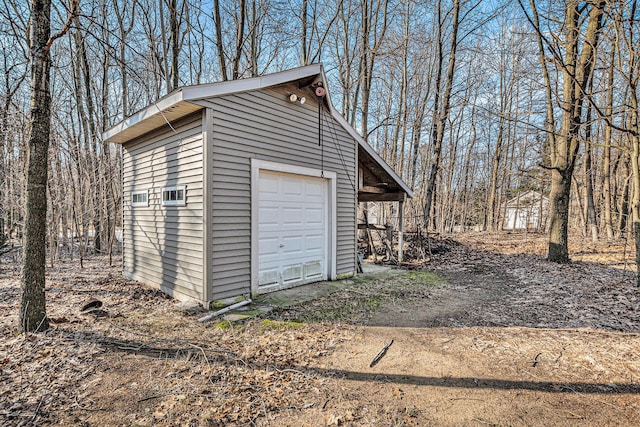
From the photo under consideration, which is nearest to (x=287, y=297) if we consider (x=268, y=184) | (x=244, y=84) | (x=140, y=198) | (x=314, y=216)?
(x=314, y=216)

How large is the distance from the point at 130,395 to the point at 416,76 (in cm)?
1798

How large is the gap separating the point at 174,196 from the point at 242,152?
148 centimetres

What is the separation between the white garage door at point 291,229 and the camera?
580 centimetres

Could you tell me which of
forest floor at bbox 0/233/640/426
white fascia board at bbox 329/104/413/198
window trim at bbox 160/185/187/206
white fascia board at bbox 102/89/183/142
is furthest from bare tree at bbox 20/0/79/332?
white fascia board at bbox 329/104/413/198

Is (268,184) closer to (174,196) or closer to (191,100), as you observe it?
(174,196)

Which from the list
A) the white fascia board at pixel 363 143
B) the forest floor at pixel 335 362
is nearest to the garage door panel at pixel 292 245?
the forest floor at pixel 335 362

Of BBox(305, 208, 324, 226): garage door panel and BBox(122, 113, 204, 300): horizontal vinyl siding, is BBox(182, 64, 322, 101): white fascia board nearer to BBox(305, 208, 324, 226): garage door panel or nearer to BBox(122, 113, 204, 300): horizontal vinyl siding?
BBox(122, 113, 204, 300): horizontal vinyl siding

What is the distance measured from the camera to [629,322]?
4.39 meters

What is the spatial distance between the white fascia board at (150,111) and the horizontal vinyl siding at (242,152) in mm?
559

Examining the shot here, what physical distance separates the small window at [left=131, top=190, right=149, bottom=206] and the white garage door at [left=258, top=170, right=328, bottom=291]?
261cm

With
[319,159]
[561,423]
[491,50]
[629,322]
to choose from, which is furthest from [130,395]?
[491,50]

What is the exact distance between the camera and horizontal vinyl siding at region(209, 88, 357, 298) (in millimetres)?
5008

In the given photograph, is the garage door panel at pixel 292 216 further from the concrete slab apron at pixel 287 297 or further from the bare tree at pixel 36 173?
the bare tree at pixel 36 173

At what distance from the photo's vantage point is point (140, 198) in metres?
6.78
